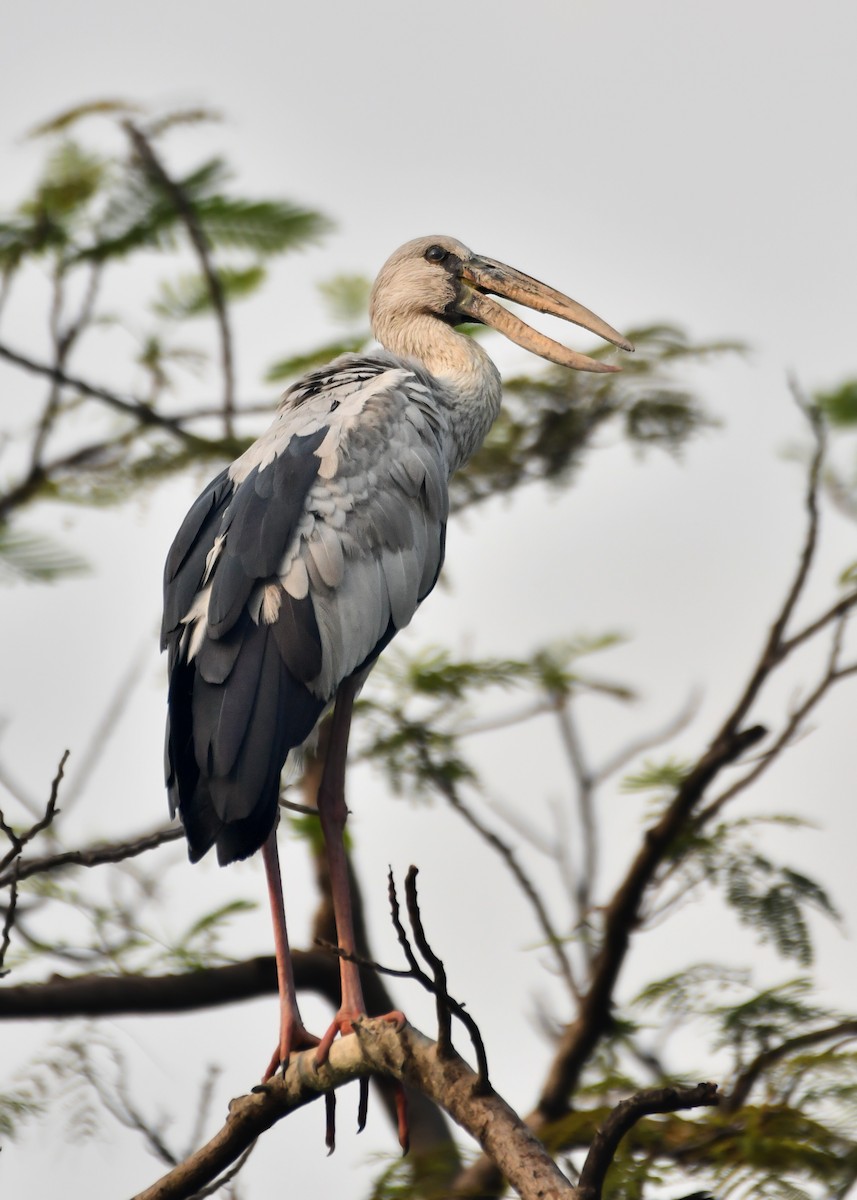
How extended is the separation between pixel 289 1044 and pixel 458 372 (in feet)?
9.13

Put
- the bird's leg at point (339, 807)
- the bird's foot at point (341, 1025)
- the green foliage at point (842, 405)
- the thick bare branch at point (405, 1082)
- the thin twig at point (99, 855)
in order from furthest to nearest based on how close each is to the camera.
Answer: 1. the green foliage at point (842, 405)
2. the bird's leg at point (339, 807)
3. the thin twig at point (99, 855)
4. the bird's foot at point (341, 1025)
5. the thick bare branch at point (405, 1082)

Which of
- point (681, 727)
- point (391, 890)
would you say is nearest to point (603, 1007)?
point (681, 727)

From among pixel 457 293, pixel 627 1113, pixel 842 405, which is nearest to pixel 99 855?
pixel 627 1113

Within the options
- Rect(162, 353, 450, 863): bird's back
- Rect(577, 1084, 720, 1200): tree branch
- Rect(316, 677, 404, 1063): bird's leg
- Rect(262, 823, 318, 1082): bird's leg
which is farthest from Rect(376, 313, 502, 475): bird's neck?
Rect(577, 1084, 720, 1200): tree branch

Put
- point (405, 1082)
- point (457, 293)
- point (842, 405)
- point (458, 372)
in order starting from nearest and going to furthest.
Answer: point (405, 1082) < point (458, 372) < point (457, 293) < point (842, 405)

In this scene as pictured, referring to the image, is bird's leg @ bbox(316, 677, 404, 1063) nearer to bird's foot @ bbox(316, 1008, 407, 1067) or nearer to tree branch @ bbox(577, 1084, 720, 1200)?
bird's foot @ bbox(316, 1008, 407, 1067)

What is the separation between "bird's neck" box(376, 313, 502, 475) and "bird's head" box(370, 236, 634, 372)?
0.06m

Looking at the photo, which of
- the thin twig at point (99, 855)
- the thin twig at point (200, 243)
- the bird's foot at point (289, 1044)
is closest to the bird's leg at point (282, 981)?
the bird's foot at point (289, 1044)

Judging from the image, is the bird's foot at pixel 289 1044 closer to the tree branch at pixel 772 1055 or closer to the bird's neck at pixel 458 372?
the tree branch at pixel 772 1055

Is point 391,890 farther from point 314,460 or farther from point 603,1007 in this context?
point 603,1007

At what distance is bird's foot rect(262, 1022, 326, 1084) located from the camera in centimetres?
507

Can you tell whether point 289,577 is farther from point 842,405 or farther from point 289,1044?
point 842,405

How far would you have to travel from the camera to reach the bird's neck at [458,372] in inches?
255

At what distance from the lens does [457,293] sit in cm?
694
